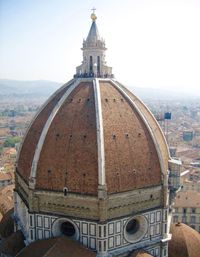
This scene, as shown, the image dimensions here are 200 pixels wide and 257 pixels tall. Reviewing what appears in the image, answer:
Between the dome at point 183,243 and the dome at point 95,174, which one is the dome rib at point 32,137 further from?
the dome at point 183,243

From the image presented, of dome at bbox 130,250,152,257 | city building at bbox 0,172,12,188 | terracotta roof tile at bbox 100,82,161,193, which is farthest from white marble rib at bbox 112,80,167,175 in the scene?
city building at bbox 0,172,12,188

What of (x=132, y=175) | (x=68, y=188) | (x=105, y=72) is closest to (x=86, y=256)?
(x=68, y=188)

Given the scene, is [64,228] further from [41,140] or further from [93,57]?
[93,57]

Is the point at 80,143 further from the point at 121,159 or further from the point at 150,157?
the point at 150,157

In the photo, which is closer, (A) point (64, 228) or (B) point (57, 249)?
(B) point (57, 249)

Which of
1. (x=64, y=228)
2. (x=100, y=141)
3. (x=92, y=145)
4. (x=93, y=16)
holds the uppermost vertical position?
(x=93, y=16)

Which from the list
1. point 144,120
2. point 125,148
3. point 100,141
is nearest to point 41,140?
point 100,141
